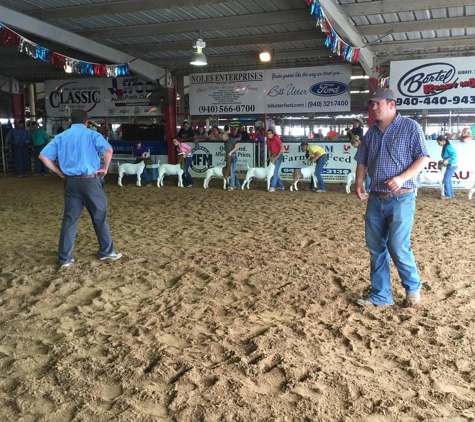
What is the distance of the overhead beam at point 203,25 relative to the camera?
448 inches

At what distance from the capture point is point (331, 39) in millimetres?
10734

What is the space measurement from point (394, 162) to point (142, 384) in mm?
2774

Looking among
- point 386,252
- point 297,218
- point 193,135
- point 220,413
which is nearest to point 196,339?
point 220,413

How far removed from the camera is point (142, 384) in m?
3.07

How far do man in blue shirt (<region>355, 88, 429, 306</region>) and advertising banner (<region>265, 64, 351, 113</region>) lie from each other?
12110 millimetres

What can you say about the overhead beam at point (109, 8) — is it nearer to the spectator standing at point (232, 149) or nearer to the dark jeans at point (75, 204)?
the spectator standing at point (232, 149)

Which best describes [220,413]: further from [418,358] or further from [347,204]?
[347,204]

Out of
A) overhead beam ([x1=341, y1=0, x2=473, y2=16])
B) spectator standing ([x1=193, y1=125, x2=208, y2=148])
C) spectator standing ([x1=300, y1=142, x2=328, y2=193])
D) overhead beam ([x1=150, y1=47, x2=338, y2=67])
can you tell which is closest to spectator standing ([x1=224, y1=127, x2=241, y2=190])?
spectator standing ([x1=300, y1=142, x2=328, y2=193])

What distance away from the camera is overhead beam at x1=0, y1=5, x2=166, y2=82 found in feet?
36.5

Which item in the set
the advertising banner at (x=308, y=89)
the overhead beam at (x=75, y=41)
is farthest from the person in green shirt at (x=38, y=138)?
the advertising banner at (x=308, y=89)

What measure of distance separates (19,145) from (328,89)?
11795mm

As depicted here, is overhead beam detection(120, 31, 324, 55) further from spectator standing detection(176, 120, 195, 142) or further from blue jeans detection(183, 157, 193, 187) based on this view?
blue jeans detection(183, 157, 193, 187)

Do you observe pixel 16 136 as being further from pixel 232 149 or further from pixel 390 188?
pixel 390 188

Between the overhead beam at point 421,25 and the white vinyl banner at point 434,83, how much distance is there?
206 cm
